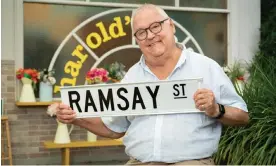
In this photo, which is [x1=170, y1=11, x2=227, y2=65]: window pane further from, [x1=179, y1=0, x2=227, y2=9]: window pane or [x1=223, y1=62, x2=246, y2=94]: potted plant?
[x1=223, y1=62, x2=246, y2=94]: potted plant

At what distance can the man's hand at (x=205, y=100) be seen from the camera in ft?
7.74

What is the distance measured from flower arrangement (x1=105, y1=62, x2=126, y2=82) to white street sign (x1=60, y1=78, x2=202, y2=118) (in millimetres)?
3838

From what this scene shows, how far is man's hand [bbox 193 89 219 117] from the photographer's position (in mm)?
2359

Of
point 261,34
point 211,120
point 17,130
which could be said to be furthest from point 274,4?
point 211,120

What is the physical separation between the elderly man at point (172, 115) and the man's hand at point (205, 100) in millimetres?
44

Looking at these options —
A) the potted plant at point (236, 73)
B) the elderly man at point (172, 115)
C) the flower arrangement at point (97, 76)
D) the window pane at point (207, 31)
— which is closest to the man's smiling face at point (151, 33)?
the elderly man at point (172, 115)

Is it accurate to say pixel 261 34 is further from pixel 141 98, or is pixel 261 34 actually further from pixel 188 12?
pixel 141 98

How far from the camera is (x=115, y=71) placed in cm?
661

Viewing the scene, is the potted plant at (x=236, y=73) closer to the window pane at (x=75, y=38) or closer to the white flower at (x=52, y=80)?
the window pane at (x=75, y=38)

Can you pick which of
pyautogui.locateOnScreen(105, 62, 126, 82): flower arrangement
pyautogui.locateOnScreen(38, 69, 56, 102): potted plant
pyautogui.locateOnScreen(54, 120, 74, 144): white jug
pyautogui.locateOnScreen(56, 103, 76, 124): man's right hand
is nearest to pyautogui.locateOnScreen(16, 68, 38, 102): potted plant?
pyautogui.locateOnScreen(38, 69, 56, 102): potted plant

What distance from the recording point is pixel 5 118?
6.23 meters

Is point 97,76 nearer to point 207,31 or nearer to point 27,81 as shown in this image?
point 27,81

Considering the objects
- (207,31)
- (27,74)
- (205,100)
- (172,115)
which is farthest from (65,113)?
(207,31)

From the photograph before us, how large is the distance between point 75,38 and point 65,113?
4.28m
